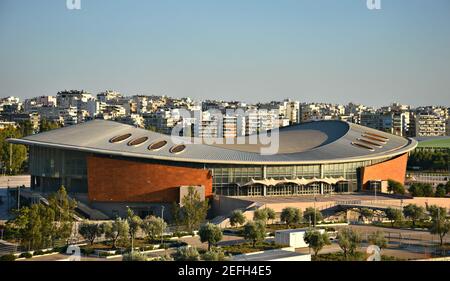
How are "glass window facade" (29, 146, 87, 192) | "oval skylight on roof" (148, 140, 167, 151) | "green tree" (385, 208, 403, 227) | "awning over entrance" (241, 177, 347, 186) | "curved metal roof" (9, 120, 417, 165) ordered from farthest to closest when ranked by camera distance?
1. "awning over entrance" (241, 177, 347, 186)
2. "glass window facade" (29, 146, 87, 192)
3. "oval skylight on roof" (148, 140, 167, 151)
4. "curved metal roof" (9, 120, 417, 165)
5. "green tree" (385, 208, 403, 227)

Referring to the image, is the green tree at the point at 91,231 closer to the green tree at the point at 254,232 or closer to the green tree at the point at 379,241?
the green tree at the point at 254,232

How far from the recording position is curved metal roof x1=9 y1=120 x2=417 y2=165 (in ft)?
107

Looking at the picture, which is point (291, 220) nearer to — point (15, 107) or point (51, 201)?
point (51, 201)

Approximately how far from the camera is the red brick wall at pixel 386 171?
37.2 meters

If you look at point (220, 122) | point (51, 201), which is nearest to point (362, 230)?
point (51, 201)

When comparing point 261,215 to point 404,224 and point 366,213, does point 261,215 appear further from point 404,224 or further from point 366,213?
point 404,224

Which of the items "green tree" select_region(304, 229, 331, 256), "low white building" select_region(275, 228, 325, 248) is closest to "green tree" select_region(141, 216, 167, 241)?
"low white building" select_region(275, 228, 325, 248)

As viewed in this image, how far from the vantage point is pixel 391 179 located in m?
38.1

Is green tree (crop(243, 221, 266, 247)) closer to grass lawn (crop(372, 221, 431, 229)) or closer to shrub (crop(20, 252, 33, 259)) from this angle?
shrub (crop(20, 252, 33, 259))

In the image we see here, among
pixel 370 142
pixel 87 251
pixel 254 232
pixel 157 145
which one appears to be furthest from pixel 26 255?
pixel 370 142

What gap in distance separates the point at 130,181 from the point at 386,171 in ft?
50.3

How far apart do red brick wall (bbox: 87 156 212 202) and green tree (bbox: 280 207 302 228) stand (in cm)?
643

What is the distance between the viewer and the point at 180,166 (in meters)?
32.7

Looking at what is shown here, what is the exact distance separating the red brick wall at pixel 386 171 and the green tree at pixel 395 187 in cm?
79
